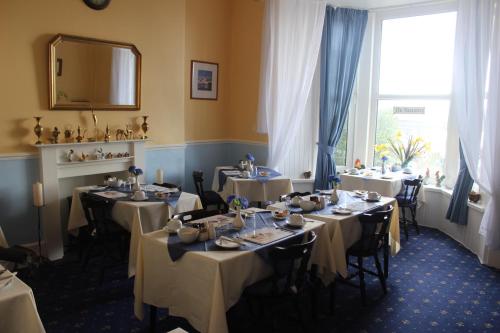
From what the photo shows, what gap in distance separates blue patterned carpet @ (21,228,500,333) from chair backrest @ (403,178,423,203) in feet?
3.94

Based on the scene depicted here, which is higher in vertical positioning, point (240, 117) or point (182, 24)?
point (182, 24)

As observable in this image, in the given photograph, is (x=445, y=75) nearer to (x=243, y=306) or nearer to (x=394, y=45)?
(x=394, y=45)

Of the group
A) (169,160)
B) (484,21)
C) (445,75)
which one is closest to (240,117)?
(169,160)

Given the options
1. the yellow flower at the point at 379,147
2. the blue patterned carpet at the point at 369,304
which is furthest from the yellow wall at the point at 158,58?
the yellow flower at the point at 379,147

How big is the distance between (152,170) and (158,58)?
5.08ft

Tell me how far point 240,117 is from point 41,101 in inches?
130

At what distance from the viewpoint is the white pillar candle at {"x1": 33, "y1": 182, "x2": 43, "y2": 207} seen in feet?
14.4

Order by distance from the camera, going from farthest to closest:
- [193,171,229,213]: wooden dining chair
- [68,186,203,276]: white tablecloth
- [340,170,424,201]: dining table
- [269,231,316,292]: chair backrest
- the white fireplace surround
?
[340,170,424,201]: dining table < [193,171,229,213]: wooden dining chair < the white fireplace surround < [68,186,203,276]: white tablecloth < [269,231,316,292]: chair backrest

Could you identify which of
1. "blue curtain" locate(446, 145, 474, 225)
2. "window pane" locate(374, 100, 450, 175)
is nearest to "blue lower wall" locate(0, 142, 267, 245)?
"window pane" locate(374, 100, 450, 175)

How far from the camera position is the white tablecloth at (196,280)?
270 centimetres

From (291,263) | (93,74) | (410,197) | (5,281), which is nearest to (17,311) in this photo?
(5,281)

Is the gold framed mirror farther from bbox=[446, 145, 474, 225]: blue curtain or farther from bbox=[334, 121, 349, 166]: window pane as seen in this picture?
bbox=[446, 145, 474, 225]: blue curtain

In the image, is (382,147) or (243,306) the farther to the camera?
(382,147)

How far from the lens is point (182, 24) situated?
6.05m
